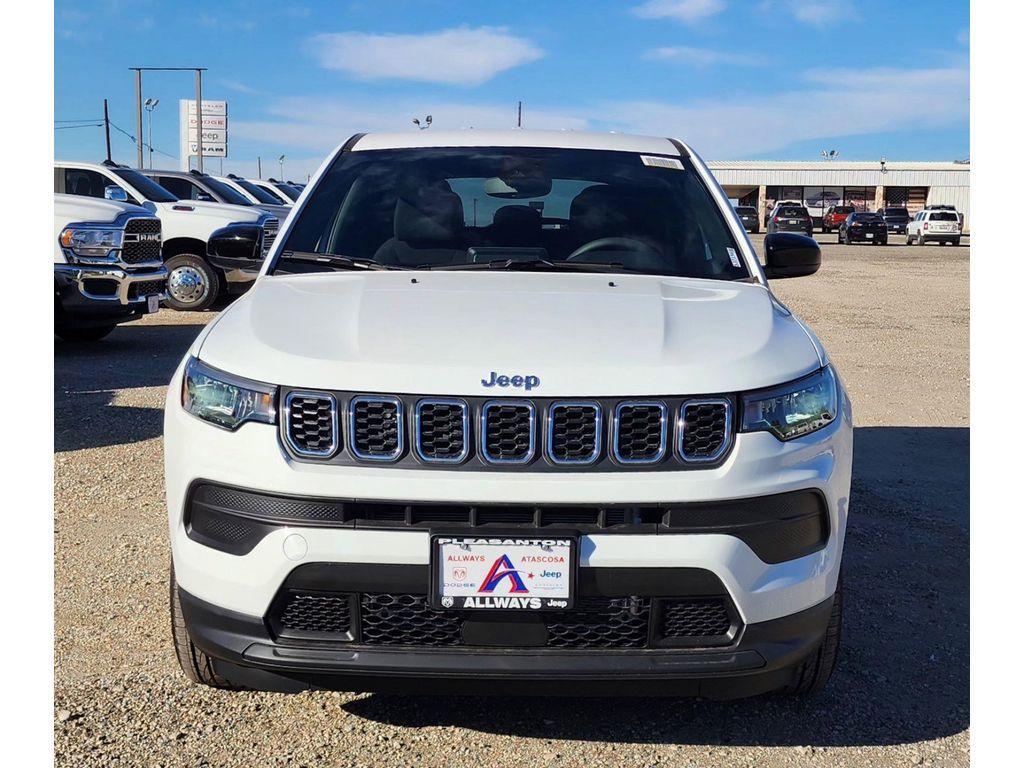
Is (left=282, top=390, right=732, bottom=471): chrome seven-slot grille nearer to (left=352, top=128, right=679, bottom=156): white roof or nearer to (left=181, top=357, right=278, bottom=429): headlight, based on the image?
(left=181, top=357, right=278, bottom=429): headlight

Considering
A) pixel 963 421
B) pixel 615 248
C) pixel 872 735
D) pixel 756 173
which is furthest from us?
pixel 756 173

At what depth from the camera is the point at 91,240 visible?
10562 millimetres

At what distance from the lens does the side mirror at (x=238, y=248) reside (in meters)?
4.31

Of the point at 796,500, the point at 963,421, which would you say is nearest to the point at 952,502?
the point at 963,421

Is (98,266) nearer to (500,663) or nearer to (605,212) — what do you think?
(605,212)

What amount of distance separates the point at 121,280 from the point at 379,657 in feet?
28.9

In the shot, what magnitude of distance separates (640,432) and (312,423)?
802 millimetres

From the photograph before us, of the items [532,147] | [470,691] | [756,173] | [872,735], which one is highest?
[756,173]

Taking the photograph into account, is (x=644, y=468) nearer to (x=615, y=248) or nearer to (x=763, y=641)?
(x=763, y=641)

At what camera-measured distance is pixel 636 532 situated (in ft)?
8.71

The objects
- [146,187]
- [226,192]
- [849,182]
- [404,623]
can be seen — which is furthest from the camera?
[849,182]

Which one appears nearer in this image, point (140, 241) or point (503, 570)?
point (503, 570)

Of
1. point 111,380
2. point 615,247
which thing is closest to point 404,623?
point 615,247

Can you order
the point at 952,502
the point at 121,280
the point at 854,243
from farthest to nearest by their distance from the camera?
the point at 854,243, the point at 121,280, the point at 952,502
